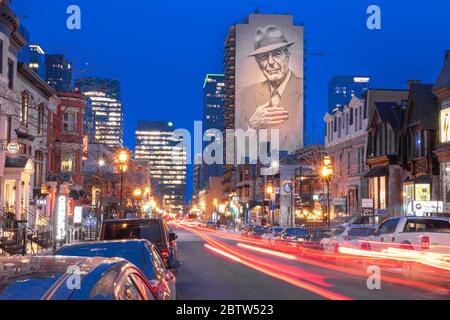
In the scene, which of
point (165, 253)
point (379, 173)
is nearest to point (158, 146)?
point (379, 173)

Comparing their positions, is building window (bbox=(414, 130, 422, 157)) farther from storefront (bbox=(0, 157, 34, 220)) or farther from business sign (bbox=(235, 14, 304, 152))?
business sign (bbox=(235, 14, 304, 152))

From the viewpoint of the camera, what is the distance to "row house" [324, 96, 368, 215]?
185 feet

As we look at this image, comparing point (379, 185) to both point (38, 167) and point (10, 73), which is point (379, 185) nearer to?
point (38, 167)

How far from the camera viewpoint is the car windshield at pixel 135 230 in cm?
1739

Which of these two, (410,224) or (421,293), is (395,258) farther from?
(421,293)

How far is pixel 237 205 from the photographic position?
427 feet

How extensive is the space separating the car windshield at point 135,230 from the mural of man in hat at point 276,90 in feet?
306

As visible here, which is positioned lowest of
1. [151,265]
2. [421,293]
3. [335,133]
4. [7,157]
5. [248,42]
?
[421,293]

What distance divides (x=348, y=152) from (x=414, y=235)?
3854 cm

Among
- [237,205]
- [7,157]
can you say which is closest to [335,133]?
[7,157]

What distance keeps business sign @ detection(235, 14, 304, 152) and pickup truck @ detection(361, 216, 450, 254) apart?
8459 centimetres

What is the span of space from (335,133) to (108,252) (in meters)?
53.8

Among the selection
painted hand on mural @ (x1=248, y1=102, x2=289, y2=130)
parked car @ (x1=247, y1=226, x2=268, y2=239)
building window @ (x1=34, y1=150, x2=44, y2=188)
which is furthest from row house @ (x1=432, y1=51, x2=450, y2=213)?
painted hand on mural @ (x1=248, y1=102, x2=289, y2=130)

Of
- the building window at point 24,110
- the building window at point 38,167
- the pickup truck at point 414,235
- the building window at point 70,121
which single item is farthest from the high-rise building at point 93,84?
the pickup truck at point 414,235
